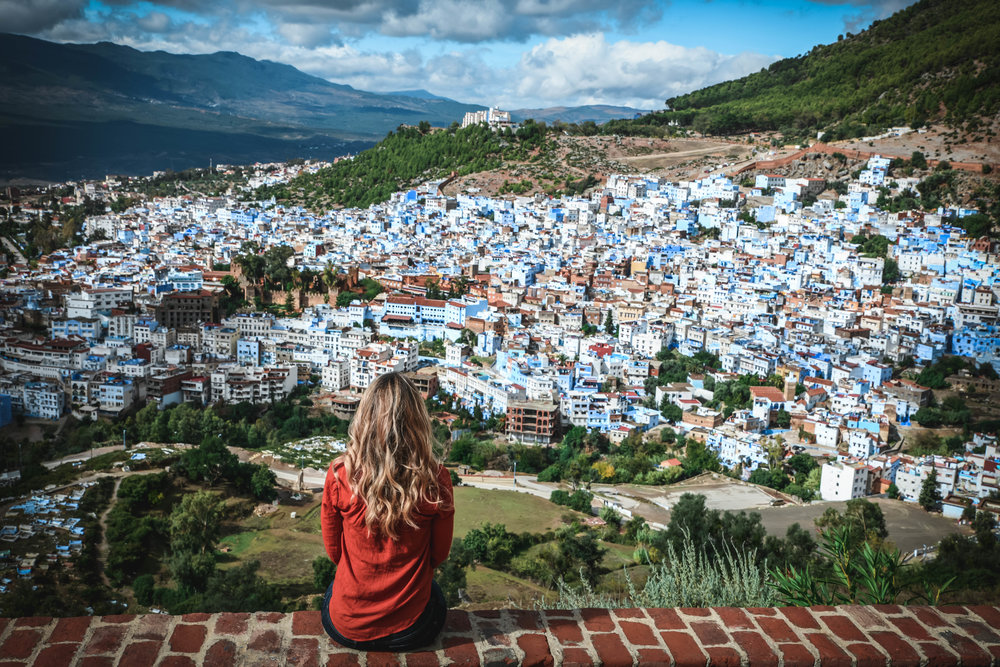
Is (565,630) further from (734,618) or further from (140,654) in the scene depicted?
(140,654)

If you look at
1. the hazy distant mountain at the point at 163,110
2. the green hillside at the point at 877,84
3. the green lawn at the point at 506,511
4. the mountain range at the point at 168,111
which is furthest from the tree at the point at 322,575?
the green hillside at the point at 877,84

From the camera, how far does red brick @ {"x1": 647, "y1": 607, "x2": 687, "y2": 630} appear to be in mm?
1069

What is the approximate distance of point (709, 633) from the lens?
1.06m

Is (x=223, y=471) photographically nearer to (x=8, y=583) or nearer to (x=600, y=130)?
(x=8, y=583)

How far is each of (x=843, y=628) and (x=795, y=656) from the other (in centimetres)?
12

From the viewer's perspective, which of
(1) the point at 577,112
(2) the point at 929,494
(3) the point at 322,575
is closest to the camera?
(3) the point at 322,575

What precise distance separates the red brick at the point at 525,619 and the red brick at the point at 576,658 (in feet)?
0.21

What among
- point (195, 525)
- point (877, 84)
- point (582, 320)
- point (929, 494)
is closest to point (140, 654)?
point (195, 525)

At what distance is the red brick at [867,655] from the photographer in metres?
1.02

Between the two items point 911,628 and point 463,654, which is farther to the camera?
point 911,628

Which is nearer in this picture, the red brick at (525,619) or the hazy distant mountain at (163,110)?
the red brick at (525,619)

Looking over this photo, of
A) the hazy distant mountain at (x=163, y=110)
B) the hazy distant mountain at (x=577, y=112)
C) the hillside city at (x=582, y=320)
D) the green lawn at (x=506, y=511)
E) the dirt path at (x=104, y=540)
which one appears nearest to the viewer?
the dirt path at (x=104, y=540)

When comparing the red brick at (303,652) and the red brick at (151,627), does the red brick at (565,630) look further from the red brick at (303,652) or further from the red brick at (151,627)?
the red brick at (151,627)

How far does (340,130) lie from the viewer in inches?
2148
